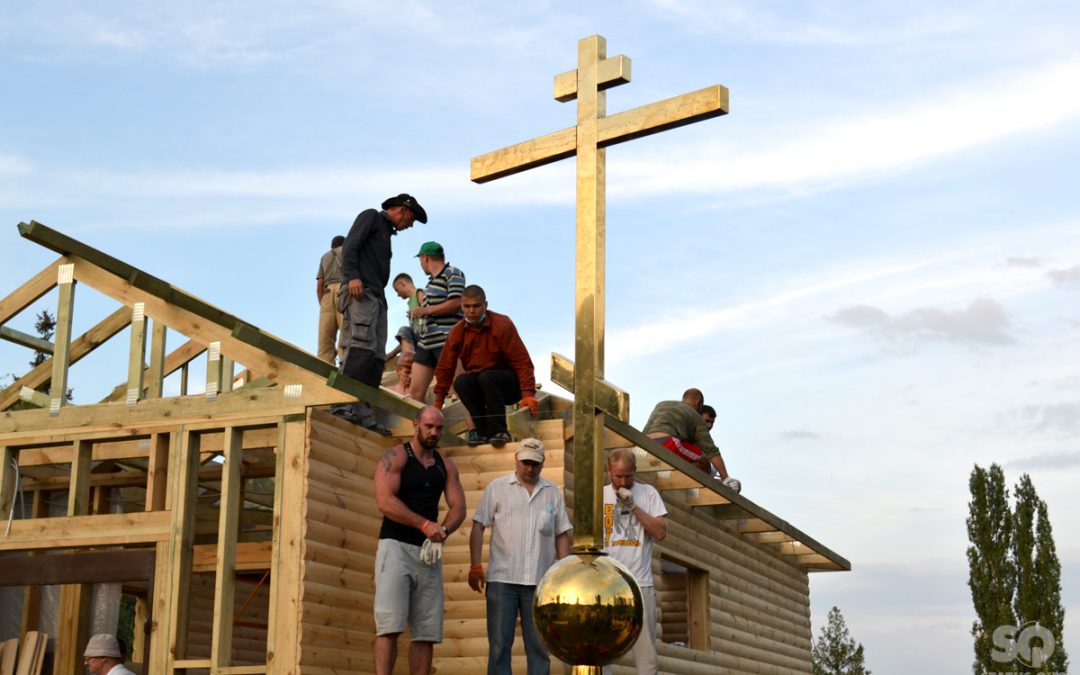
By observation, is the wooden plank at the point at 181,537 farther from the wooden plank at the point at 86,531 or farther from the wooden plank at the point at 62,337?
the wooden plank at the point at 62,337

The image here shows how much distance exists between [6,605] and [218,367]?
431 centimetres

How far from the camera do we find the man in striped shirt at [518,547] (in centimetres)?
891

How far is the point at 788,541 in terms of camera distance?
17469 millimetres

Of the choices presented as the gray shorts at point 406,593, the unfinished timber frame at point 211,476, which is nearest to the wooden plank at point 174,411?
the unfinished timber frame at point 211,476

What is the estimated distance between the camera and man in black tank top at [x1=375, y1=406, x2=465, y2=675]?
8797 mm

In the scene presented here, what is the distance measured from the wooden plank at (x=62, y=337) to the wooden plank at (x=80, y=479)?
39 cm

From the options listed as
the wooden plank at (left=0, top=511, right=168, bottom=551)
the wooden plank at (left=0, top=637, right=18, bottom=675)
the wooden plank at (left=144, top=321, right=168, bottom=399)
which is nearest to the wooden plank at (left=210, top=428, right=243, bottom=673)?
the wooden plank at (left=0, top=511, right=168, bottom=551)

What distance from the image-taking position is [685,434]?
14.2 m

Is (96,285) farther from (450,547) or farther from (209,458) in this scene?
(450,547)

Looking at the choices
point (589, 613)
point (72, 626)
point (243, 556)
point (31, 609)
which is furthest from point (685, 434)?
point (589, 613)

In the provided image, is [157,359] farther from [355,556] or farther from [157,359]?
[355,556]

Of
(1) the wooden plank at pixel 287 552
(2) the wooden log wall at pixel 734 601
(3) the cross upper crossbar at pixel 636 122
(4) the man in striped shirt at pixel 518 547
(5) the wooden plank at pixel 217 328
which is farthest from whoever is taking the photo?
(2) the wooden log wall at pixel 734 601

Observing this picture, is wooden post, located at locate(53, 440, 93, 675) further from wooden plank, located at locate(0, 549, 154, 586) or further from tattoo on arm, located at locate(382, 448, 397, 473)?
tattoo on arm, located at locate(382, 448, 397, 473)

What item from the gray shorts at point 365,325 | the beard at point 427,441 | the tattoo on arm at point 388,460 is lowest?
the tattoo on arm at point 388,460
